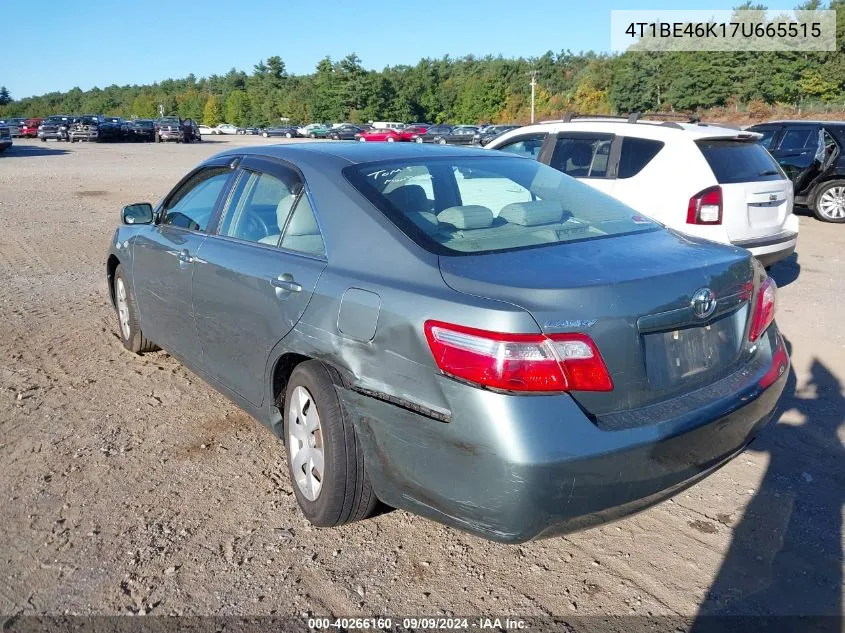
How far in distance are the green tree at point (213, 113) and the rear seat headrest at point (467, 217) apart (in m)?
131

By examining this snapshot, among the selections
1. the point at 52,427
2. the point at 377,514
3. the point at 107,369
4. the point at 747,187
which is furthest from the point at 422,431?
the point at 747,187

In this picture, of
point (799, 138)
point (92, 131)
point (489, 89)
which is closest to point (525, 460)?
point (799, 138)

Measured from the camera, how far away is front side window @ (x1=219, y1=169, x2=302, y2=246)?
138 inches

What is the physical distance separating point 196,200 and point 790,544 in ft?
11.9

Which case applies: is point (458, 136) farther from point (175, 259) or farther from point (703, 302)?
point (703, 302)

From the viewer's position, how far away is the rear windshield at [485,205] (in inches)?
118

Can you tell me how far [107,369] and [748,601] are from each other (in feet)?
14.1

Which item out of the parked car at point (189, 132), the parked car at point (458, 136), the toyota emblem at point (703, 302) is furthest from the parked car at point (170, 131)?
the toyota emblem at point (703, 302)

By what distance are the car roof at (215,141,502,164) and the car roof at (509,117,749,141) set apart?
3582 mm

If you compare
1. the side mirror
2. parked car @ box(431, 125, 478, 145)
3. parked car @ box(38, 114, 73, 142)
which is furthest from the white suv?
parked car @ box(38, 114, 73, 142)

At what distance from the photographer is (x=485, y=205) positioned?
337 cm

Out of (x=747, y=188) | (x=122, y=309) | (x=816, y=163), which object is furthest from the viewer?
(x=816, y=163)

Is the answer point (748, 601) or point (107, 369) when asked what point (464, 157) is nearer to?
point (748, 601)

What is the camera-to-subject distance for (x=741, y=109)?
204ft
